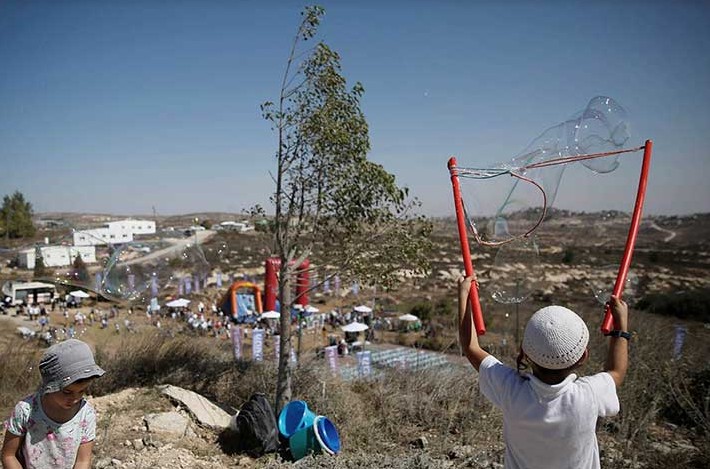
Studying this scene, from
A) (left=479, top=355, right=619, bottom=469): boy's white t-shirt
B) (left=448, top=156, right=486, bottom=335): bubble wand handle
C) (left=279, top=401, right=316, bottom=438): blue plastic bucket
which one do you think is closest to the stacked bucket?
(left=279, top=401, right=316, bottom=438): blue plastic bucket

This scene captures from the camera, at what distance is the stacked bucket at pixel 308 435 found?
5.39 m

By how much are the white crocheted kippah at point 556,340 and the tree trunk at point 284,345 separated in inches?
197

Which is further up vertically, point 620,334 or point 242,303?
point 620,334

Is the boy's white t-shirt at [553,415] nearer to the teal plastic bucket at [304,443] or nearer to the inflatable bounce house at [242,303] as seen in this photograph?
the teal plastic bucket at [304,443]

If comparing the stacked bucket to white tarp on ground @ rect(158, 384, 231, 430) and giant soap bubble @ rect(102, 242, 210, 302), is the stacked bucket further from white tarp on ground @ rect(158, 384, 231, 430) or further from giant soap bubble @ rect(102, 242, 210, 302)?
giant soap bubble @ rect(102, 242, 210, 302)

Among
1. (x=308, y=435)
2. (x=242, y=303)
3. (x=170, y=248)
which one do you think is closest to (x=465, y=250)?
Answer: (x=308, y=435)

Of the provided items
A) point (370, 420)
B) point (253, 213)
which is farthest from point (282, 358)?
point (253, 213)

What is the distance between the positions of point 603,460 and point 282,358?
386 centimetres

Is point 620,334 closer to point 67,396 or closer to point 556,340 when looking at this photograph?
point 556,340

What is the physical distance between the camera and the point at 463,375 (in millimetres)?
7688

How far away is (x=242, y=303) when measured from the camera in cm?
2786

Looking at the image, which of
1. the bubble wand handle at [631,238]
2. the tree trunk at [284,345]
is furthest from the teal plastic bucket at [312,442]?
the bubble wand handle at [631,238]

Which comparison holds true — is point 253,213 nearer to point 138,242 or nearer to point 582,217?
point 138,242

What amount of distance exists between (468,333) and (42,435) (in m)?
2.14
